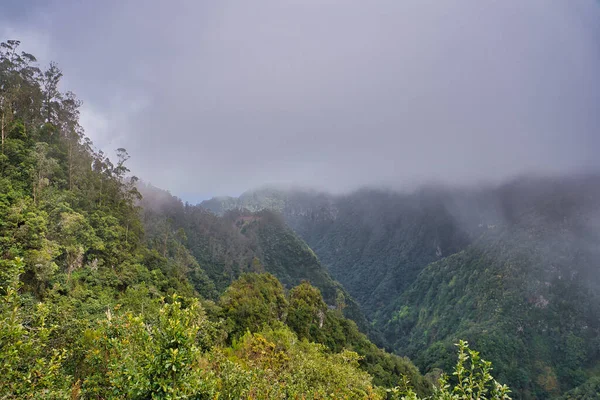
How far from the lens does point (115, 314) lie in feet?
71.8

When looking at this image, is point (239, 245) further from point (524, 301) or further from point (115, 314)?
point (524, 301)

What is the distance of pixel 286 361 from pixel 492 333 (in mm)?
98889

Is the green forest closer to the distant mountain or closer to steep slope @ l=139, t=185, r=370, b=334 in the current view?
steep slope @ l=139, t=185, r=370, b=334

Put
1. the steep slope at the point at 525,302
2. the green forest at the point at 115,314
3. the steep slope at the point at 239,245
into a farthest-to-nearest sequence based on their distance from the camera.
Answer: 1. the steep slope at the point at 525,302
2. the steep slope at the point at 239,245
3. the green forest at the point at 115,314

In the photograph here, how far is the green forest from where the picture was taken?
21.3 ft

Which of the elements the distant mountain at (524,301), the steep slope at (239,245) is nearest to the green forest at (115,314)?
the steep slope at (239,245)

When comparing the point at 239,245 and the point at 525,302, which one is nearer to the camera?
the point at 239,245

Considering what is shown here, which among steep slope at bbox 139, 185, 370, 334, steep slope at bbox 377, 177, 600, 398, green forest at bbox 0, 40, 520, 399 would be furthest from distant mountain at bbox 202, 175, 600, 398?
green forest at bbox 0, 40, 520, 399

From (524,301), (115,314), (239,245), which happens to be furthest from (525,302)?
(115,314)

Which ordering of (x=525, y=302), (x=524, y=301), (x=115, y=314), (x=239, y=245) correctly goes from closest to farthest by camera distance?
(x=115, y=314)
(x=239, y=245)
(x=525, y=302)
(x=524, y=301)

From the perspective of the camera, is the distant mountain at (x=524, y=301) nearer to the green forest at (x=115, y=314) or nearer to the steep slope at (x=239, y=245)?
the steep slope at (x=239, y=245)

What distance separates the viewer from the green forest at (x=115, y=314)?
21.3 ft

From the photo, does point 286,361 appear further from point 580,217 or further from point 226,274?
point 580,217

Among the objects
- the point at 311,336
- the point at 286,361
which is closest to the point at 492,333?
the point at 311,336
